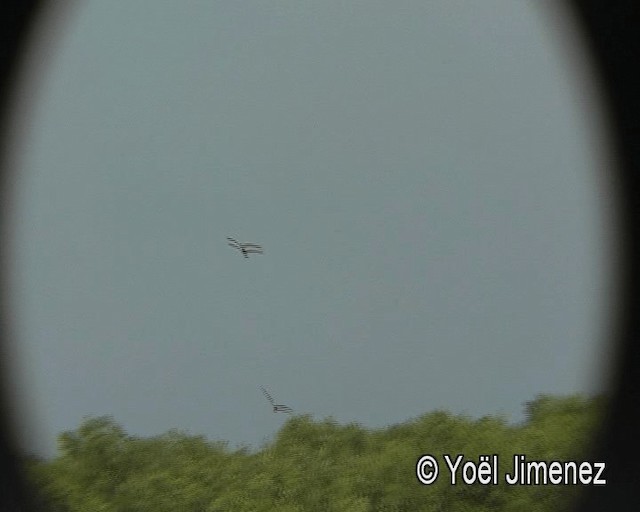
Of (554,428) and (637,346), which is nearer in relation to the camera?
(637,346)

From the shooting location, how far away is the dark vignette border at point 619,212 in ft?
8.55

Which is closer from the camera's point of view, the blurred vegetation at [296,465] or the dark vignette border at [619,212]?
the dark vignette border at [619,212]

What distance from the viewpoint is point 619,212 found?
110 inches

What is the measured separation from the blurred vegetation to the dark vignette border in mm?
1828

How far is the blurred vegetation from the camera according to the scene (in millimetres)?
4769

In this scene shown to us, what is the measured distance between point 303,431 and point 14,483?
107 inches

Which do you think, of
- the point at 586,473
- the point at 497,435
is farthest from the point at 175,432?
the point at 586,473

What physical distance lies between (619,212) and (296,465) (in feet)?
11.1

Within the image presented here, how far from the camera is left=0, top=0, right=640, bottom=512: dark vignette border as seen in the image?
261 cm

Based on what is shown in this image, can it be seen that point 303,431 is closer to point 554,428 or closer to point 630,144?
point 554,428

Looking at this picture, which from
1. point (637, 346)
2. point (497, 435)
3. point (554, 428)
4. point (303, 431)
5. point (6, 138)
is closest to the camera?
point (637, 346)

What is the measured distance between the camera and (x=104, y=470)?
5441 millimetres

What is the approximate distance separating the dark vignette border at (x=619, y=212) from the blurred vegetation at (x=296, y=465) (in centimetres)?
183

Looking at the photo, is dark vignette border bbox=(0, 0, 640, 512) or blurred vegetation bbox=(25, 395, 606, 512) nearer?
dark vignette border bbox=(0, 0, 640, 512)
